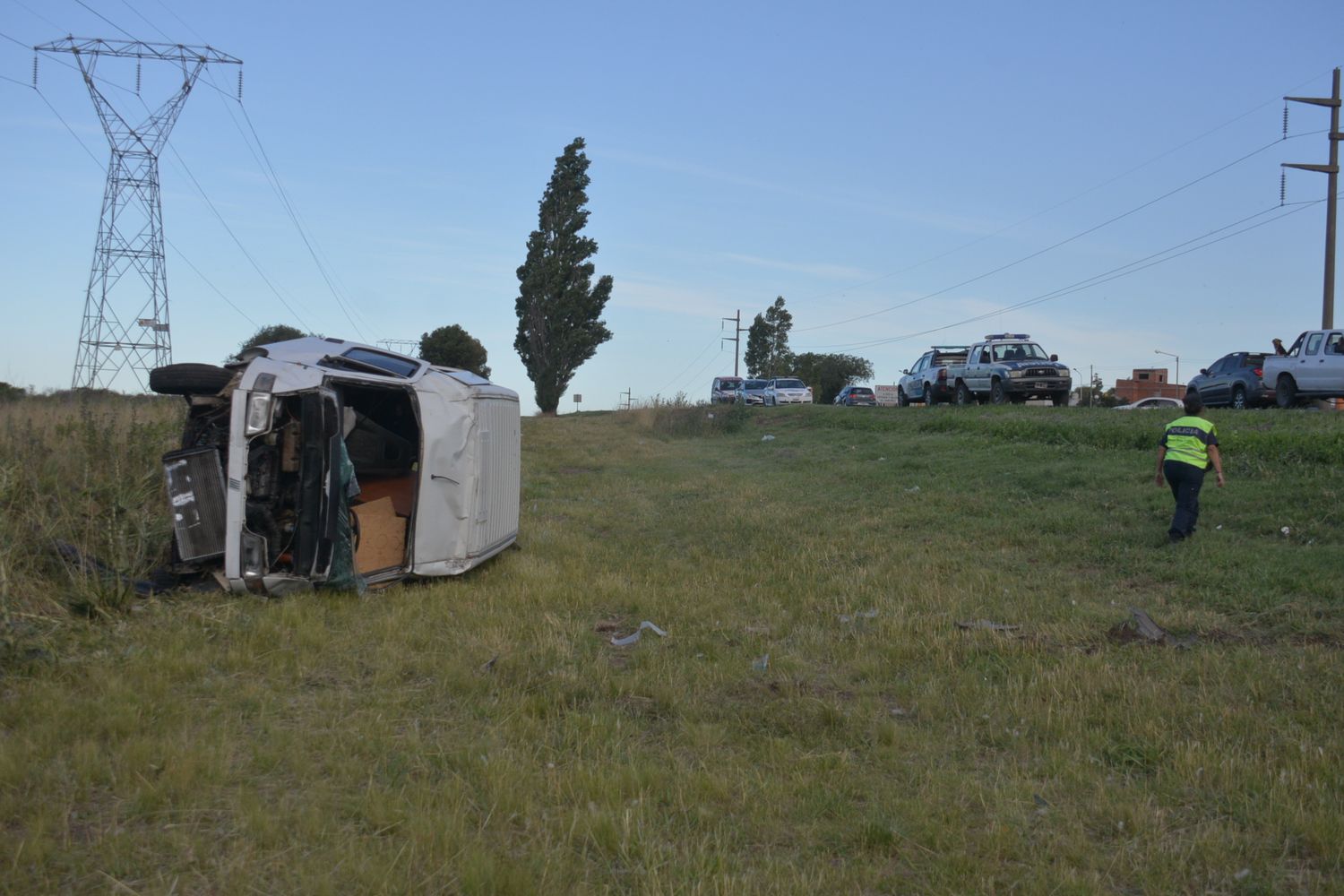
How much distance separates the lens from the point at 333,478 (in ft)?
28.4

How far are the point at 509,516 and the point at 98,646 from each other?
4.84 m

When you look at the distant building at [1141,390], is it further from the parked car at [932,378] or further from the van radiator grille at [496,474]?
the van radiator grille at [496,474]

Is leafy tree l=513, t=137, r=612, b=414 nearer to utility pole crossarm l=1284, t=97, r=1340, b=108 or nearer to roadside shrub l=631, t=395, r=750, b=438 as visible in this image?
roadside shrub l=631, t=395, r=750, b=438

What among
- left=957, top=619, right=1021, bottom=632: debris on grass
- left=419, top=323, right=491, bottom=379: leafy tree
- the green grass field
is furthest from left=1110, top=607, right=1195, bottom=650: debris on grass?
left=419, top=323, right=491, bottom=379: leafy tree

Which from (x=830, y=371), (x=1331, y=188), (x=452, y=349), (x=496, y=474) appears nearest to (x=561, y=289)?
(x=452, y=349)

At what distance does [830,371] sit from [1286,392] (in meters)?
83.8

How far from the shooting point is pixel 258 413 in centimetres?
838

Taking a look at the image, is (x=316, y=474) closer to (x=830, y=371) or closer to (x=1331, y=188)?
(x=1331, y=188)

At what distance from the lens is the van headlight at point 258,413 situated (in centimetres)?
834

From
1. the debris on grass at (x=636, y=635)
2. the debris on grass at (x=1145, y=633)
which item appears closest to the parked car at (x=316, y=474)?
the debris on grass at (x=636, y=635)

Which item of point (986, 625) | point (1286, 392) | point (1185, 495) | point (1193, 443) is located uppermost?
point (1286, 392)

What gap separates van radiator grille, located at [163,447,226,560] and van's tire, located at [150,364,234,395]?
773 mm

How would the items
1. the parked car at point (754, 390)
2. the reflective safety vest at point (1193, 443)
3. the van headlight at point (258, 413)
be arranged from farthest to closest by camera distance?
the parked car at point (754, 390) → the reflective safety vest at point (1193, 443) → the van headlight at point (258, 413)

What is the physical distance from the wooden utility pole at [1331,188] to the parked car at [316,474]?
28065 mm
